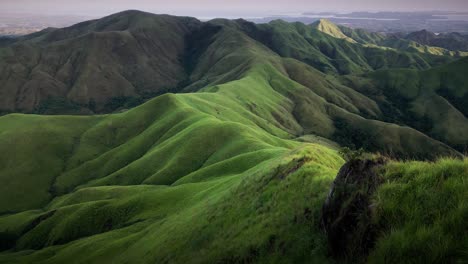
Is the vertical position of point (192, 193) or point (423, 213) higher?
point (423, 213)

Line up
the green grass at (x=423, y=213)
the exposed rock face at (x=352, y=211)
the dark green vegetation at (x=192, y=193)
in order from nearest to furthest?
the green grass at (x=423, y=213)
the dark green vegetation at (x=192, y=193)
the exposed rock face at (x=352, y=211)

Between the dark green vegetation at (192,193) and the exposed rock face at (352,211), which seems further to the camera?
the exposed rock face at (352,211)

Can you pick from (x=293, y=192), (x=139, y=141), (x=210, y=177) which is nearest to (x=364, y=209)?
(x=293, y=192)

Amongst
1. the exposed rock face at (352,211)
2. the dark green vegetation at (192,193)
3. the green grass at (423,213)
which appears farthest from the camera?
the exposed rock face at (352,211)

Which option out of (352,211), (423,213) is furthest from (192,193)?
(423,213)

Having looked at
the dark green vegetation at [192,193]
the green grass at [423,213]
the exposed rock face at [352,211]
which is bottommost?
the dark green vegetation at [192,193]

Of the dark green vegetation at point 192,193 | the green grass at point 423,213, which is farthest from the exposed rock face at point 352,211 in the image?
the green grass at point 423,213

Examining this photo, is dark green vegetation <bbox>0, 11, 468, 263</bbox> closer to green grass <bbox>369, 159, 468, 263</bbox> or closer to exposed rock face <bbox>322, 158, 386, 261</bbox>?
green grass <bbox>369, 159, 468, 263</bbox>

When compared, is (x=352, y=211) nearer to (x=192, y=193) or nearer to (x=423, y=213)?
(x=423, y=213)

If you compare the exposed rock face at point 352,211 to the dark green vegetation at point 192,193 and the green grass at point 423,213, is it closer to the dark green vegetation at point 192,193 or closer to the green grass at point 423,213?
the dark green vegetation at point 192,193
